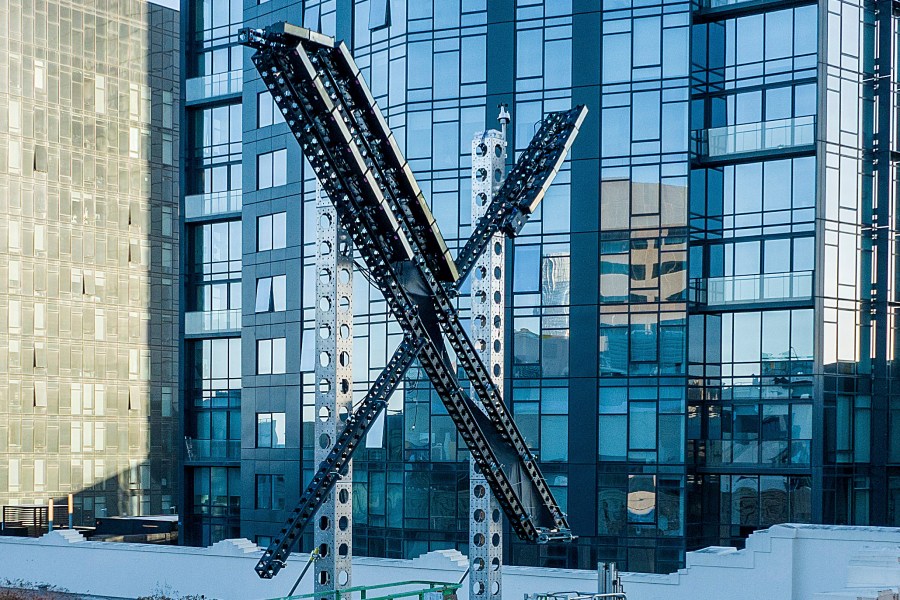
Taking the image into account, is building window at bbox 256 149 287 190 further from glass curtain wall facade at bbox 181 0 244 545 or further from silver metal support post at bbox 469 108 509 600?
silver metal support post at bbox 469 108 509 600

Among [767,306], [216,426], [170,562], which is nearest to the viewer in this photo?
[170,562]

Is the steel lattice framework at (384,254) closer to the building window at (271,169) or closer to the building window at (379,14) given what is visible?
the building window at (379,14)

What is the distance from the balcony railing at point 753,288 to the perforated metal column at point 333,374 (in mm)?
25163

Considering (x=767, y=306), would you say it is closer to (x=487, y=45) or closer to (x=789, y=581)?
(x=487, y=45)

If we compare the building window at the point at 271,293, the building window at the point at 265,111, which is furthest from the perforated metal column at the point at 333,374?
the building window at the point at 265,111

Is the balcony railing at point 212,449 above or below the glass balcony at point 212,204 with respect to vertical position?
below

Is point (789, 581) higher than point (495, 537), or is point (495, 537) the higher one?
point (495, 537)

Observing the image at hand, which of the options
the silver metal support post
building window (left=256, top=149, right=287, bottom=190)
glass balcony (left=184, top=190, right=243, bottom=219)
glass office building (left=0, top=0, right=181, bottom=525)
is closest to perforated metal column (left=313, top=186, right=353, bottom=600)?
the silver metal support post

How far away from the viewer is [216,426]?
55312 millimetres

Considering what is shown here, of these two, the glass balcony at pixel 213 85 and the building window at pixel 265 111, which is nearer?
the building window at pixel 265 111

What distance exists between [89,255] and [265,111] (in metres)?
32.7

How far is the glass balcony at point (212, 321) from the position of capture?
2149 inches

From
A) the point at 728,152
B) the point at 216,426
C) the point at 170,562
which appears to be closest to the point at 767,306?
the point at 728,152

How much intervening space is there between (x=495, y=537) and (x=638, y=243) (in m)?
21.5
